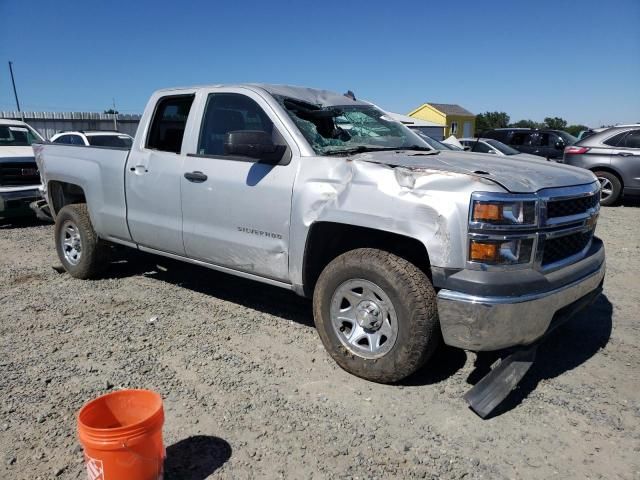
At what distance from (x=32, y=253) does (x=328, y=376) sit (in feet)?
18.0

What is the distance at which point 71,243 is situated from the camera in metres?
5.80

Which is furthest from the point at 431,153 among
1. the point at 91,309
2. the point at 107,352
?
the point at 91,309

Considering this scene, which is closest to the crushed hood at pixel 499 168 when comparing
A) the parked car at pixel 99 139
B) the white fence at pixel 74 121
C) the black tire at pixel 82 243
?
the black tire at pixel 82 243

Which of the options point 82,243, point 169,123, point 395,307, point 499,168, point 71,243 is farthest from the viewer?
point 71,243

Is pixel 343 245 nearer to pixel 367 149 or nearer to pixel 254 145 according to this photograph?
pixel 367 149

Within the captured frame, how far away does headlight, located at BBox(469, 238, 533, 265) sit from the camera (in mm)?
2875

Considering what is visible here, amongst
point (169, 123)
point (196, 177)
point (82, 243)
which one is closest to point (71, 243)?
point (82, 243)

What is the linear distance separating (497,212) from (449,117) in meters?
43.1

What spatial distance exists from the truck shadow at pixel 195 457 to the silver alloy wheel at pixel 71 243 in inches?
139

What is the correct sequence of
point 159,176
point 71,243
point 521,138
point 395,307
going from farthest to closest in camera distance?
point 521,138 → point 71,243 → point 159,176 → point 395,307

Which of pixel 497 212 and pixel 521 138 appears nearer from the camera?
pixel 497 212

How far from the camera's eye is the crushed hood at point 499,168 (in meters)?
3.04

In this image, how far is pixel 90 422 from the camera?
2365 mm

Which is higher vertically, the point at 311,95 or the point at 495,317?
the point at 311,95
